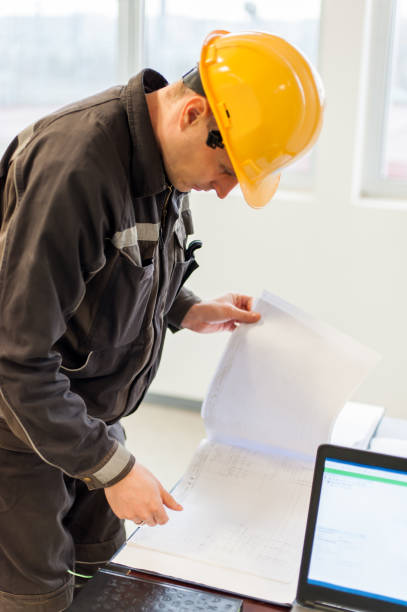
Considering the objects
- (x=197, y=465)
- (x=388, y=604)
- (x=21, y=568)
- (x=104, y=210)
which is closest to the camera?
(x=388, y=604)

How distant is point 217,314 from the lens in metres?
1.67

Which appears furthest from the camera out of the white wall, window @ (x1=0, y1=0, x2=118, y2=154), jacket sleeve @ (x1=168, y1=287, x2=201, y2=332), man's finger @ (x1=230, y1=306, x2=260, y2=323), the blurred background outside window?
window @ (x1=0, y1=0, x2=118, y2=154)

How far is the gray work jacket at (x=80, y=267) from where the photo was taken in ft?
3.41

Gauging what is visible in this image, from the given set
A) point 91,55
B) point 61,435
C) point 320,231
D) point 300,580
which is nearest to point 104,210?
point 61,435

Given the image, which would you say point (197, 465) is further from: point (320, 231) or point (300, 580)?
point (320, 231)

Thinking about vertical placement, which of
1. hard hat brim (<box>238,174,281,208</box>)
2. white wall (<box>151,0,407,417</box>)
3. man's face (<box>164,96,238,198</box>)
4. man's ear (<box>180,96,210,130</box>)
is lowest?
white wall (<box>151,0,407,417</box>)

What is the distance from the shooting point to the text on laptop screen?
100 cm

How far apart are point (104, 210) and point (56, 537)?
0.59 m

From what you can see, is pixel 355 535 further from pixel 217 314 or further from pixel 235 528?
pixel 217 314

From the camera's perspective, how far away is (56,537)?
1318mm

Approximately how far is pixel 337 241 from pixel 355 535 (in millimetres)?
2090

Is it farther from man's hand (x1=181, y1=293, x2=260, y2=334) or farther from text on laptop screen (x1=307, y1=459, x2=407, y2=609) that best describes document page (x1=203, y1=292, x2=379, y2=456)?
text on laptop screen (x1=307, y1=459, x2=407, y2=609)

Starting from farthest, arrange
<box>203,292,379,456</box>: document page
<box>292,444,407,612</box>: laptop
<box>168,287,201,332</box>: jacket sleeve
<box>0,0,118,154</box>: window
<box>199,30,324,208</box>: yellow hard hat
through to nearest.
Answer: <box>0,0,118,154</box>: window → <box>168,287,201,332</box>: jacket sleeve → <box>203,292,379,456</box>: document page → <box>199,30,324,208</box>: yellow hard hat → <box>292,444,407,612</box>: laptop

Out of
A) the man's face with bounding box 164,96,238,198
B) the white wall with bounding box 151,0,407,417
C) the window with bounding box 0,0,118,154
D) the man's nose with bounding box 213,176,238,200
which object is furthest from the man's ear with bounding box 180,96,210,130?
the window with bounding box 0,0,118,154
